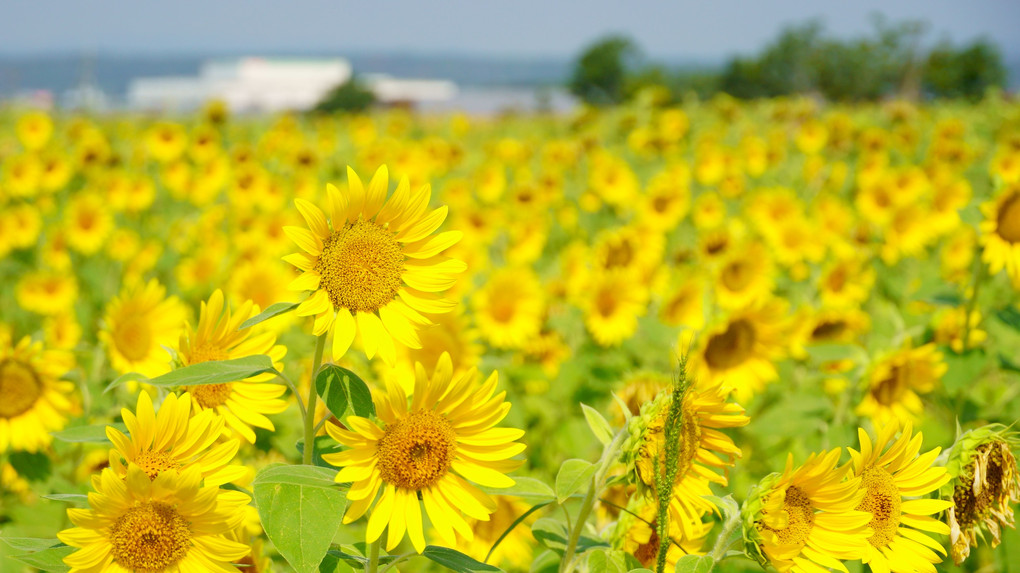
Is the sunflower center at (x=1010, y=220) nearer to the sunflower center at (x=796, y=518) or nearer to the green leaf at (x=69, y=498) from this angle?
the sunflower center at (x=796, y=518)

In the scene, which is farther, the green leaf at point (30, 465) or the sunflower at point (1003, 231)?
the sunflower at point (1003, 231)

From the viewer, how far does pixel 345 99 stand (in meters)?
18.4

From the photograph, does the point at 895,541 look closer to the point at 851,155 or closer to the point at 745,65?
the point at 851,155

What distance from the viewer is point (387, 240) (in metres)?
1.18

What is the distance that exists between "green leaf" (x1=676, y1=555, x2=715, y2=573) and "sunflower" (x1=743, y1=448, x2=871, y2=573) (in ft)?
0.25

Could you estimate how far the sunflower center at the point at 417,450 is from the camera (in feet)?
3.58

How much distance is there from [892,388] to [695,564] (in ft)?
4.94

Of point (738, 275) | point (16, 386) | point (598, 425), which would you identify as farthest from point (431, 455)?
point (738, 275)

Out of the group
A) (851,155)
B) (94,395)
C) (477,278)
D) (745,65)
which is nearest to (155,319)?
(94,395)

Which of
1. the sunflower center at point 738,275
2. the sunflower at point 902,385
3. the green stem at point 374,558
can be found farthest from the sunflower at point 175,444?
the sunflower center at point 738,275

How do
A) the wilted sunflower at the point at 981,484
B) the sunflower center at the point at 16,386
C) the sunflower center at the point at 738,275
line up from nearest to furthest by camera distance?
1. the wilted sunflower at the point at 981,484
2. the sunflower center at the point at 16,386
3. the sunflower center at the point at 738,275

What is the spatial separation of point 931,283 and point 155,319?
2.52 m

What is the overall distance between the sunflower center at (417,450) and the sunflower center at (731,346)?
174cm

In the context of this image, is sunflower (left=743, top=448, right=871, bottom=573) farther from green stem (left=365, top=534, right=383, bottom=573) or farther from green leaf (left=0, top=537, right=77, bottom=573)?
green leaf (left=0, top=537, right=77, bottom=573)
